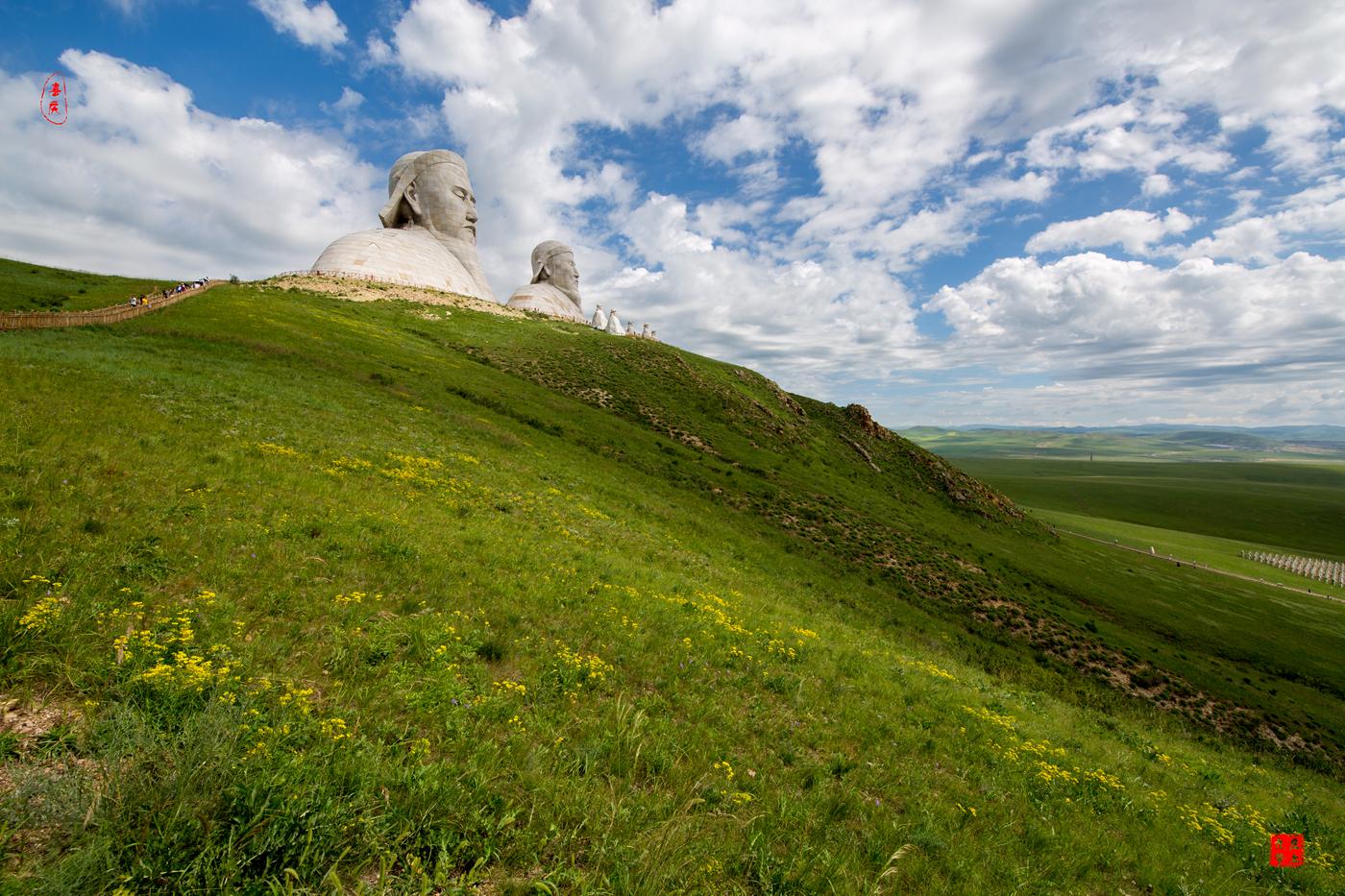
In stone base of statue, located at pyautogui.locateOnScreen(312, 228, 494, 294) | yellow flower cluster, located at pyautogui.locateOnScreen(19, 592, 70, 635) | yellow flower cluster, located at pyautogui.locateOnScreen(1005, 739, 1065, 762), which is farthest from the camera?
stone base of statue, located at pyautogui.locateOnScreen(312, 228, 494, 294)

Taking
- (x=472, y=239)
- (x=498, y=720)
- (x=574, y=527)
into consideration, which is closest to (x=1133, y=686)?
(x=574, y=527)

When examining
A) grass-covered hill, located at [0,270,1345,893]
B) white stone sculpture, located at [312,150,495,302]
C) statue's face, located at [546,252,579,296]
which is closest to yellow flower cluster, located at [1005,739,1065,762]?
grass-covered hill, located at [0,270,1345,893]

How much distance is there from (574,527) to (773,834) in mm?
12175

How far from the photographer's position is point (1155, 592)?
40188mm

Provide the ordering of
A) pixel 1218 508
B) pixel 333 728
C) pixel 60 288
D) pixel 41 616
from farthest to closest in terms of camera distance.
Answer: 1. pixel 1218 508
2. pixel 60 288
3. pixel 41 616
4. pixel 333 728

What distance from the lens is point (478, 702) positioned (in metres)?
6.63

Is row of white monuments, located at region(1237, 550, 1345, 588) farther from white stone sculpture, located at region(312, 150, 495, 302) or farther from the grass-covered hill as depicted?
white stone sculpture, located at region(312, 150, 495, 302)

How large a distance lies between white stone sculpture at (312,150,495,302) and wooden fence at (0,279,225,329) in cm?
3580

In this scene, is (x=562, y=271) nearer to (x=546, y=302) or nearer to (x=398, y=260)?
(x=546, y=302)

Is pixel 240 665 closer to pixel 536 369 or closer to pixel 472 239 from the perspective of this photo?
pixel 536 369

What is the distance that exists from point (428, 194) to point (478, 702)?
93394 mm

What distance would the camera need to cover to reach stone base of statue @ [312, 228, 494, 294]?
63.2 m

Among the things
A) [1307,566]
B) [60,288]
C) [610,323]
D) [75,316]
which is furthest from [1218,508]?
[60,288]

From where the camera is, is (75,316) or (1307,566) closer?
(75,316)
